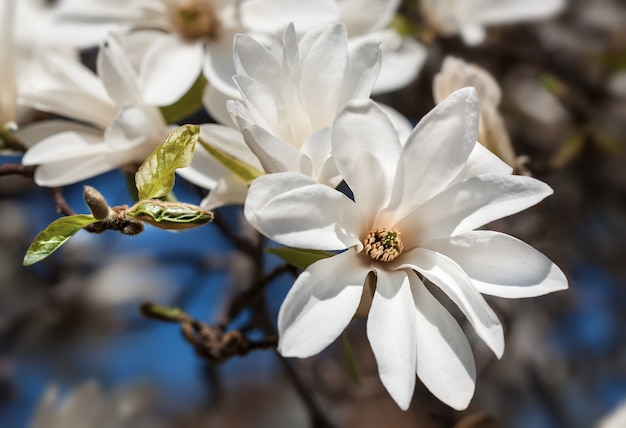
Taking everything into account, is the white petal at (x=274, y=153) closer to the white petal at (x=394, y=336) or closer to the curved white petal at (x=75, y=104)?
the white petal at (x=394, y=336)

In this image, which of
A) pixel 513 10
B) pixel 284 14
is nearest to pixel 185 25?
pixel 284 14

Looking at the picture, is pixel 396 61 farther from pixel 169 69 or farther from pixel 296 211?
pixel 296 211

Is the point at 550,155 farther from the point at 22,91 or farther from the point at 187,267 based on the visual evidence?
the point at 22,91

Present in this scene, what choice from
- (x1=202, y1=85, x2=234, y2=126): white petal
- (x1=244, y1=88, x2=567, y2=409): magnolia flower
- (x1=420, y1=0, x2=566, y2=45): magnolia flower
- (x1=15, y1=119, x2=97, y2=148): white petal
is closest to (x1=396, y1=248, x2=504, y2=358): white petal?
(x1=244, y1=88, x2=567, y2=409): magnolia flower

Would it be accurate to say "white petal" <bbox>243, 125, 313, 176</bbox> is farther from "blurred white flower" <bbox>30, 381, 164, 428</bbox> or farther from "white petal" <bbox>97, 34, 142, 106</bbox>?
"blurred white flower" <bbox>30, 381, 164, 428</bbox>

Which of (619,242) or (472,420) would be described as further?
(619,242)

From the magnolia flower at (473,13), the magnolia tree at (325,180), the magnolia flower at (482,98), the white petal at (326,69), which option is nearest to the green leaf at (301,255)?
the magnolia tree at (325,180)

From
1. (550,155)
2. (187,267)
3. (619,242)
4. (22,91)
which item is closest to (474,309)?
(22,91)
